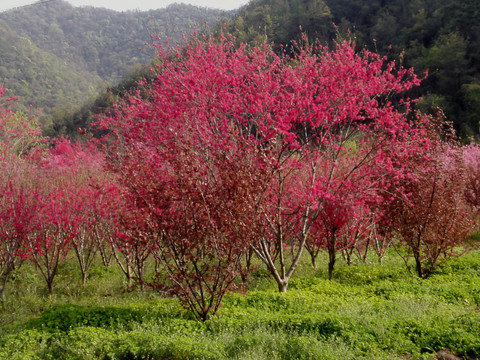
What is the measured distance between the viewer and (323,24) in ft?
149

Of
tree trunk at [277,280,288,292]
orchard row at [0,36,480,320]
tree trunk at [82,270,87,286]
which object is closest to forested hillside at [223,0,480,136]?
orchard row at [0,36,480,320]

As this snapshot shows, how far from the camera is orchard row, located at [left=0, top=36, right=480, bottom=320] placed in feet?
18.5

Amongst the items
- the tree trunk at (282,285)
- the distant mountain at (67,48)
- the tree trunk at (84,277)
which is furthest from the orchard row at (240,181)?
the distant mountain at (67,48)

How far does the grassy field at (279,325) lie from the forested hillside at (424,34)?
23.7m

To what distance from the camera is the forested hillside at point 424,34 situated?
33.1 meters

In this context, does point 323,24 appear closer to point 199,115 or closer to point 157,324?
point 199,115

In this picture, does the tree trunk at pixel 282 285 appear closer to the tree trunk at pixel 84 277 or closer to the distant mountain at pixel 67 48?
the tree trunk at pixel 84 277

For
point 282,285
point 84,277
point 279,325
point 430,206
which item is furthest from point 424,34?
point 279,325

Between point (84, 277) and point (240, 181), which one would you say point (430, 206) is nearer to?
point (240, 181)

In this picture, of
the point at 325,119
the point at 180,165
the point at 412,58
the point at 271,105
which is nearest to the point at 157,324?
the point at 180,165

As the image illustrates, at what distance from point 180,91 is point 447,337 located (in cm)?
656

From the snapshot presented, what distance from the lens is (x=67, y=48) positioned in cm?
8231

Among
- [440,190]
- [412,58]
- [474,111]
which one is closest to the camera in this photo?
[440,190]

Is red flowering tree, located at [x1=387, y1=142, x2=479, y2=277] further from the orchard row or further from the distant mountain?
the distant mountain
